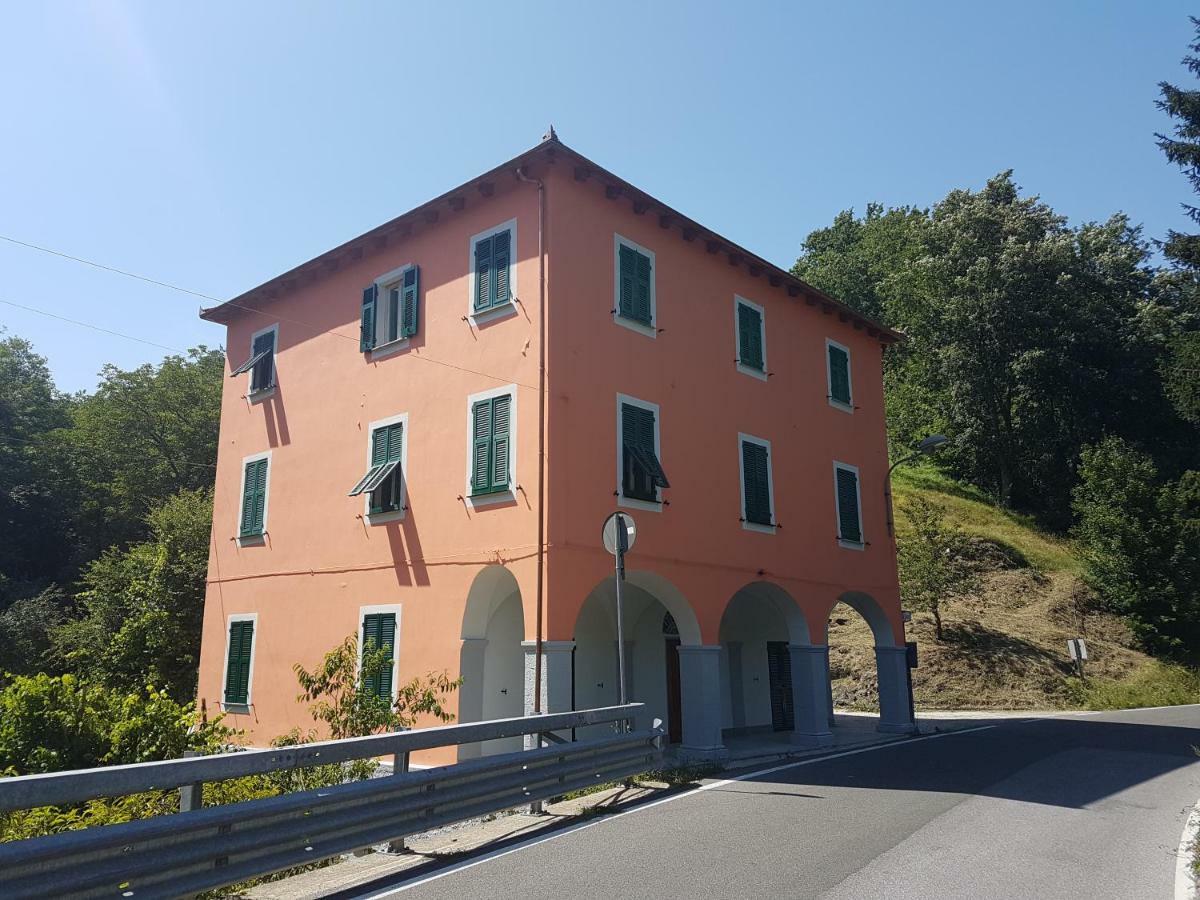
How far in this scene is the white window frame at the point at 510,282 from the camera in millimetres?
14500

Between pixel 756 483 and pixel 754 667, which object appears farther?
pixel 754 667

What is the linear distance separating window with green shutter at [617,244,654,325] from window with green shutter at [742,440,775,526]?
11.8 ft

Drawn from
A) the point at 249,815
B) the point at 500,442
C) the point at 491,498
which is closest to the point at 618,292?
the point at 500,442

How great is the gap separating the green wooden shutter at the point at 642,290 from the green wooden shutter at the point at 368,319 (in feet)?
17.4

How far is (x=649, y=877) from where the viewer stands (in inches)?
249

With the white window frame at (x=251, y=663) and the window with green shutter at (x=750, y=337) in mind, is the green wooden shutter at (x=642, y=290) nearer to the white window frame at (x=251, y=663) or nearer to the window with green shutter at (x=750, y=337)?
the window with green shutter at (x=750, y=337)

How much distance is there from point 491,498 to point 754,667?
9763mm

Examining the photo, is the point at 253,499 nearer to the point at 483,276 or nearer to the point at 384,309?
the point at 384,309

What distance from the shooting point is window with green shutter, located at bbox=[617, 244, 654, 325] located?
605 inches

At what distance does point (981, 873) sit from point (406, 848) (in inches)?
181

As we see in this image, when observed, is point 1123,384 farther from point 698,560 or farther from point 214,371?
point 214,371

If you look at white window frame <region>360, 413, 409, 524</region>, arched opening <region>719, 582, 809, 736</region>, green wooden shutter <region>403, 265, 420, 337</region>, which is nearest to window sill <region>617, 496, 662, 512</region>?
white window frame <region>360, 413, 409, 524</region>

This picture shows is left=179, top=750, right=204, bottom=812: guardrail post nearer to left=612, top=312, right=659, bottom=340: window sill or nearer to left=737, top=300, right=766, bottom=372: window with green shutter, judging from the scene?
left=612, top=312, right=659, bottom=340: window sill

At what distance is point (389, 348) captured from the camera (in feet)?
54.2
